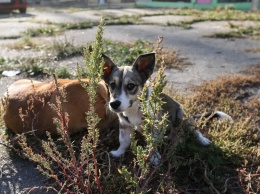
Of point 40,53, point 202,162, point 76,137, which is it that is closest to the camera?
point 202,162

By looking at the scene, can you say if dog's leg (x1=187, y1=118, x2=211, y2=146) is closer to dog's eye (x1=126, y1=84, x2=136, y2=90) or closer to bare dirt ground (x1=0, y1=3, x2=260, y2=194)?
dog's eye (x1=126, y1=84, x2=136, y2=90)

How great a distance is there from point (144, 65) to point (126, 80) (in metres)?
0.21

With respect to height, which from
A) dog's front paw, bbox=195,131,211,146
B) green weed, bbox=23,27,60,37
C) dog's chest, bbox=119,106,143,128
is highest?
dog's chest, bbox=119,106,143,128

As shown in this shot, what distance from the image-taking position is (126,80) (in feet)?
8.32

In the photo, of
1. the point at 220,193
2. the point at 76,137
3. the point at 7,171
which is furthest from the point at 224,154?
the point at 7,171

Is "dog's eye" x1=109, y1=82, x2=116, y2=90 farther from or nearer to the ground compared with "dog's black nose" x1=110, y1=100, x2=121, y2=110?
farther from the ground

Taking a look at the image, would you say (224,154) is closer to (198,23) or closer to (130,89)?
(130,89)

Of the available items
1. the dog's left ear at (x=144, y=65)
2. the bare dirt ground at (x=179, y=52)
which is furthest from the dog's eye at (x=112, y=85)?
the bare dirt ground at (x=179, y=52)

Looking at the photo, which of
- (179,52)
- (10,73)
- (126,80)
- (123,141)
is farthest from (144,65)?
(179,52)

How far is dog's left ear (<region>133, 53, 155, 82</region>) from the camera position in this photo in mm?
2559

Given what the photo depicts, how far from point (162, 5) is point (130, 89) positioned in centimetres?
1503

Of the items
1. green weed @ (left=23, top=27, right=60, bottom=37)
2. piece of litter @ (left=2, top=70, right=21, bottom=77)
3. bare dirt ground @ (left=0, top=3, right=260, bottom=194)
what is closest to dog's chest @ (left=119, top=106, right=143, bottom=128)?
bare dirt ground @ (left=0, top=3, right=260, bottom=194)

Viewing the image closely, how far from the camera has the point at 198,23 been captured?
8797 mm

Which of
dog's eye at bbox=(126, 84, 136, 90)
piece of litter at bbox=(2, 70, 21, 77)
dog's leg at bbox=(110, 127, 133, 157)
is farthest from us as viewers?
piece of litter at bbox=(2, 70, 21, 77)
